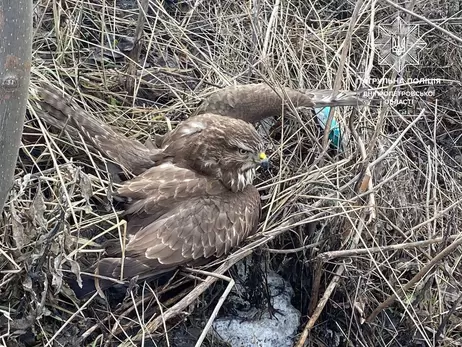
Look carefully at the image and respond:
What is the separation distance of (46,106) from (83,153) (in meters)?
0.31

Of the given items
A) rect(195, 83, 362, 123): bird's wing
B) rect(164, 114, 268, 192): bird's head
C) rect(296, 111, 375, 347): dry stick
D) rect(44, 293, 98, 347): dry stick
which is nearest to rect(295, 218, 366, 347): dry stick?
rect(296, 111, 375, 347): dry stick

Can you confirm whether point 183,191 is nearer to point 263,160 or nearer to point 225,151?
point 225,151

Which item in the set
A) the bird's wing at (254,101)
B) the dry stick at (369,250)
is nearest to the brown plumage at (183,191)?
the bird's wing at (254,101)

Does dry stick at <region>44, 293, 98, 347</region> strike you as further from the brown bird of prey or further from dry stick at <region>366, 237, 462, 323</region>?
dry stick at <region>366, 237, 462, 323</region>

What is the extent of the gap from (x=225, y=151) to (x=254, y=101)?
1.90 feet

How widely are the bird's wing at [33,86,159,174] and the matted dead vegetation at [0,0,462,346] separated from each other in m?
0.08

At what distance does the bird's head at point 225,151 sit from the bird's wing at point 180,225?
0.24 ft

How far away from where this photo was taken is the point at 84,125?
3711 mm

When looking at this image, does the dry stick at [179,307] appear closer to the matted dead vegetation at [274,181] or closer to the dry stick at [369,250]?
the matted dead vegetation at [274,181]

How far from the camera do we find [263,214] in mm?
3943

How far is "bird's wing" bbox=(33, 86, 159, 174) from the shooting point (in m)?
3.68

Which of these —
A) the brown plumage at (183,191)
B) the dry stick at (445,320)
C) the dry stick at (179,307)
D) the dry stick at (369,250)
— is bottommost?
the dry stick at (445,320)

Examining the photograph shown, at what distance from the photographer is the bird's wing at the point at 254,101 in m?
4.16

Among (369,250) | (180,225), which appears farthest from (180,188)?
(369,250)
